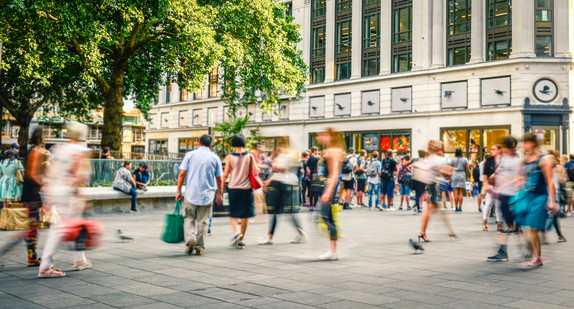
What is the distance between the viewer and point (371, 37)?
38.3 meters

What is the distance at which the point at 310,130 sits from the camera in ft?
136

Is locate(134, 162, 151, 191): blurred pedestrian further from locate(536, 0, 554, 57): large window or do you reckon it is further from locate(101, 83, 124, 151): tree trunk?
locate(536, 0, 554, 57): large window

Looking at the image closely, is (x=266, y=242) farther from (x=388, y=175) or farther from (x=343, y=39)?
(x=343, y=39)

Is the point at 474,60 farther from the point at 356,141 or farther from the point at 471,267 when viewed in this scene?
the point at 471,267

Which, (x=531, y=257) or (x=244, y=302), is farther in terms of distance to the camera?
(x=531, y=257)

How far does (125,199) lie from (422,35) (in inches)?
1004

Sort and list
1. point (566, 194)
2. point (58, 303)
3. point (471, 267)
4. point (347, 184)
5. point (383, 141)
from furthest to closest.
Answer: point (383, 141), point (347, 184), point (566, 194), point (471, 267), point (58, 303)

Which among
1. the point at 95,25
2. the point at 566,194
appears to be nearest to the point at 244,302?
the point at 566,194

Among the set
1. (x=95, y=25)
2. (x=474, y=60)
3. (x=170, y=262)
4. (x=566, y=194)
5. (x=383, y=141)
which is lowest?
(x=170, y=262)

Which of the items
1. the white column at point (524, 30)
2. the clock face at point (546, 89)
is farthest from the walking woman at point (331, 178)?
the white column at point (524, 30)

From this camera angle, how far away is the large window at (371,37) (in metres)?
37.8

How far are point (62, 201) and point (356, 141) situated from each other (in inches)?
1339

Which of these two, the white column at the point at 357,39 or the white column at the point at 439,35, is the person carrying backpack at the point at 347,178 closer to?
the white column at the point at 439,35

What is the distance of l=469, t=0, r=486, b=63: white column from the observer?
106 ft
